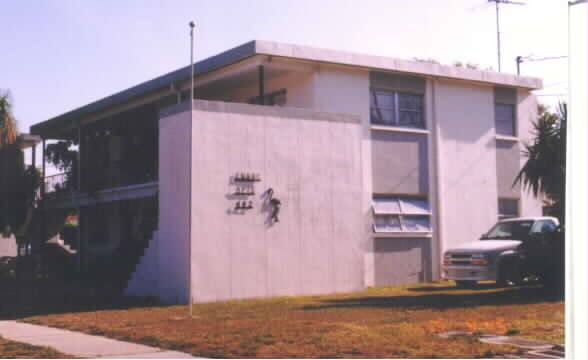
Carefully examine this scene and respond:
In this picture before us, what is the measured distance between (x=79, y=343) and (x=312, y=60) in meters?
11.4

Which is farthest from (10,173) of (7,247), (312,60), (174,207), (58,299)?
(312,60)

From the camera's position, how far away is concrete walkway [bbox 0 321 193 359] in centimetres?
1030

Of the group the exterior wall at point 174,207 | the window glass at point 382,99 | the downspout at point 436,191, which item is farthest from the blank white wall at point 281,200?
the downspout at point 436,191

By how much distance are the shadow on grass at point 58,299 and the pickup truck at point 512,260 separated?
7697 millimetres

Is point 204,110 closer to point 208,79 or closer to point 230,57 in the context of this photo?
point 230,57

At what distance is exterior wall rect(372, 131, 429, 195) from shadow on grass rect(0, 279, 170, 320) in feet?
25.3

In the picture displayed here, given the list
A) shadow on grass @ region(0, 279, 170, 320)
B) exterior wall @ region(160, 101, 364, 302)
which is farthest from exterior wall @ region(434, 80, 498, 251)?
shadow on grass @ region(0, 279, 170, 320)

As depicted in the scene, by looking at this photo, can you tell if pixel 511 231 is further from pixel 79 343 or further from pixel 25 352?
pixel 25 352

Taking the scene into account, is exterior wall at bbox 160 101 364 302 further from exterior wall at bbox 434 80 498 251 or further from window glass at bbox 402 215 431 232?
exterior wall at bbox 434 80 498 251

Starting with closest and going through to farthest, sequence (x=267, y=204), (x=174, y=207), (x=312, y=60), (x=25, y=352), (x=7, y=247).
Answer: (x=25, y=352) → (x=174, y=207) → (x=267, y=204) → (x=312, y=60) → (x=7, y=247)

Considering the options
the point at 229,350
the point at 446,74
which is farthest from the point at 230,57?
the point at 229,350

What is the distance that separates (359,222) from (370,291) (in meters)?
1.86

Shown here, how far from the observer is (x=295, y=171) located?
19.3 meters

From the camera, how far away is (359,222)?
20.3 metres
